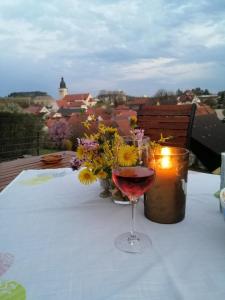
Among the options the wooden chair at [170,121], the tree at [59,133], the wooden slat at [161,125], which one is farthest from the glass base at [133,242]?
the tree at [59,133]

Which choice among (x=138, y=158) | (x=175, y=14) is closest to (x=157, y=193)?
(x=138, y=158)

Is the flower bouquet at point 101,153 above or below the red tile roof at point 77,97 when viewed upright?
below

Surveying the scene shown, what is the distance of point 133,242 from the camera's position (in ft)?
1.59

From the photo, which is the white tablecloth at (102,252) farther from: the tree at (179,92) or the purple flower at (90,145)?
the tree at (179,92)

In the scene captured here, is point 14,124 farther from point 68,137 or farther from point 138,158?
point 138,158

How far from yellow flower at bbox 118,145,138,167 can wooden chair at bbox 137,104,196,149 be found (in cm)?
109

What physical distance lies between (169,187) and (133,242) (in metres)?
0.16

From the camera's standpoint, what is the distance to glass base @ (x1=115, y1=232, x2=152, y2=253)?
0.47 meters

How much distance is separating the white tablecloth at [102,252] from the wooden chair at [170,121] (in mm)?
996

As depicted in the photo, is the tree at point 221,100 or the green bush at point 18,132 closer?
the tree at point 221,100

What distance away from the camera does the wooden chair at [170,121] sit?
168 cm

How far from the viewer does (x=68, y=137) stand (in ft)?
13.8

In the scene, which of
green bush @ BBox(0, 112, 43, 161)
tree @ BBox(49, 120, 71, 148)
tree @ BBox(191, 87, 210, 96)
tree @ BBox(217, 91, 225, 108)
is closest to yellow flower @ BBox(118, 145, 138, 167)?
tree @ BBox(217, 91, 225, 108)

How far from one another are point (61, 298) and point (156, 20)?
14.7 ft
